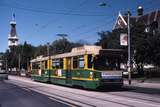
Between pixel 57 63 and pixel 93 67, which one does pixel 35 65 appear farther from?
pixel 93 67

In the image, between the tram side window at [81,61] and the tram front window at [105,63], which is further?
the tram side window at [81,61]

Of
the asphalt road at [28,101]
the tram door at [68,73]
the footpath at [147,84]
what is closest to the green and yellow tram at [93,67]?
the tram door at [68,73]

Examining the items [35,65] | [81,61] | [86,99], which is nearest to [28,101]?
[86,99]

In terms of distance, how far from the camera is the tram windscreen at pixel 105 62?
27.3m

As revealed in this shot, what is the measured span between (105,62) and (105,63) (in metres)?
0.07

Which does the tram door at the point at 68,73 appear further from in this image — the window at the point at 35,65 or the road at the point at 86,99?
the window at the point at 35,65

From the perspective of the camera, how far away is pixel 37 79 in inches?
1943

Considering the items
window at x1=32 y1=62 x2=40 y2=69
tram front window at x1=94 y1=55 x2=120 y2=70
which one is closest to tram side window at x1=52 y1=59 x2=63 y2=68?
window at x1=32 y1=62 x2=40 y2=69

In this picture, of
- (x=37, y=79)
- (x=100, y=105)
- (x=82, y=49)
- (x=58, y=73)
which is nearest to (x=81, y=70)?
(x=82, y=49)

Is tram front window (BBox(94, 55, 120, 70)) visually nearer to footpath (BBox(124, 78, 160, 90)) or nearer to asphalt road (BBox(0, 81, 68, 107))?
asphalt road (BBox(0, 81, 68, 107))

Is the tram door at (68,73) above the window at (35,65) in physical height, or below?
below

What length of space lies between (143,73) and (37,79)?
18.2m

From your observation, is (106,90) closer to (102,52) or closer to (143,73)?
(102,52)

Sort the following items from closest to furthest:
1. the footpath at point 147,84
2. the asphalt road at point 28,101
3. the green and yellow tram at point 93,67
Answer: the asphalt road at point 28,101 → the green and yellow tram at point 93,67 → the footpath at point 147,84
